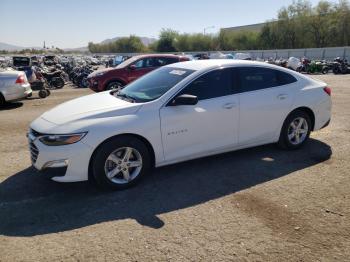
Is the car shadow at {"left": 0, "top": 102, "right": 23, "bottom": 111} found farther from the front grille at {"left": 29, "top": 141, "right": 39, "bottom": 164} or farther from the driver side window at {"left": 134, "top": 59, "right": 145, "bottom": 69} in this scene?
the front grille at {"left": 29, "top": 141, "right": 39, "bottom": 164}

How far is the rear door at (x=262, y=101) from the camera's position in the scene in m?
5.35

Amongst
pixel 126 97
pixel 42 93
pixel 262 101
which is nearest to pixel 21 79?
pixel 42 93

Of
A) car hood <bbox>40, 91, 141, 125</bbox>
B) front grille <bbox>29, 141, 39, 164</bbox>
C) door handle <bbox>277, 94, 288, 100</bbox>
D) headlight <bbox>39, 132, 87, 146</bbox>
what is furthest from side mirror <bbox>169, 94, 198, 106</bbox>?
front grille <bbox>29, 141, 39, 164</bbox>

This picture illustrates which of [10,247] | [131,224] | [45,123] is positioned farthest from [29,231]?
[45,123]

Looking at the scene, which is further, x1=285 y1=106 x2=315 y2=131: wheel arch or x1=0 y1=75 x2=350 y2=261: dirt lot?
x1=285 y1=106 x2=315 y2=131: wheel arch

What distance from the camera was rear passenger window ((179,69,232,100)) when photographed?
4.99m

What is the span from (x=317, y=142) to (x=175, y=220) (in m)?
3.87

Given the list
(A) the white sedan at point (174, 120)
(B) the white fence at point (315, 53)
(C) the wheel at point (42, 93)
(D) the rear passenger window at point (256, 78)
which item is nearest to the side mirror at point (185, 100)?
(A) the white sedan at point (174, 120)

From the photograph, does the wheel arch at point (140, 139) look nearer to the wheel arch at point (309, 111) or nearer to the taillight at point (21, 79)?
the wheel arch at point (309, 111)

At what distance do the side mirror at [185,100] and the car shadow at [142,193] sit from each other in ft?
3.46

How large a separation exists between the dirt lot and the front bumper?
337 millimetres

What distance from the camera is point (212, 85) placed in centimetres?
515

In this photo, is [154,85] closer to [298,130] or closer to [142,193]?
[142,193]

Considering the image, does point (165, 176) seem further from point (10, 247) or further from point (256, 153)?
point (10, 247)
